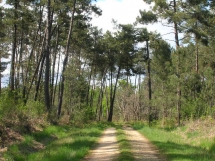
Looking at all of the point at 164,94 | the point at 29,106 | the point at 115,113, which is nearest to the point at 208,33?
the point at 164,94

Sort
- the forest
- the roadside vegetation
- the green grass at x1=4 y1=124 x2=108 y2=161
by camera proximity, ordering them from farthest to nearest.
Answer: the forest → the roadside vegetation → the green grass at x1=4 y1=124 x2=108 y2=161

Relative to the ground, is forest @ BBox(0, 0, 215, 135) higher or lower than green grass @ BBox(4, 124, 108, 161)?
higher

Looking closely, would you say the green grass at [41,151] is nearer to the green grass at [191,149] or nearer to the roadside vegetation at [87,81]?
the roadside vegetation at [87,81]

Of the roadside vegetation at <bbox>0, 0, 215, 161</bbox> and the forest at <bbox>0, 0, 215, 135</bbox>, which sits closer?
Answer: the roadside vegetation at <bbox>0, 0, 215, 161</bbox>

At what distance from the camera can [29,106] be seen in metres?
20.6

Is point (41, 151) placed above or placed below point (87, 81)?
below

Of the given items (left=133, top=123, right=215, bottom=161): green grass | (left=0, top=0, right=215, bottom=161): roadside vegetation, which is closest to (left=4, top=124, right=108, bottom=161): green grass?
(left=0, top=0, right=215, bottom=161): roadside vegetation

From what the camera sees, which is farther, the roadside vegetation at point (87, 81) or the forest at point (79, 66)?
the forest at point (79, 66)

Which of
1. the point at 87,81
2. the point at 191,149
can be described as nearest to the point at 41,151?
the point at 191,149

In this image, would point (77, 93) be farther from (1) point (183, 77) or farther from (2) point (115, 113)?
(2) point (115, 113)

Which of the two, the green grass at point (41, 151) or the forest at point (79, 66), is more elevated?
the forest at point (79, 66)

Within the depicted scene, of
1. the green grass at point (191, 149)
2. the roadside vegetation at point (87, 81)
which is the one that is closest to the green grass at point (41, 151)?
the roadside vegetation at point (87, 81)

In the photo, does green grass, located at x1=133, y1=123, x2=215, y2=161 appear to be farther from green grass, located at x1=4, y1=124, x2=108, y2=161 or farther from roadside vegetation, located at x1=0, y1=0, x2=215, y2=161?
green grass, located at x1=4, y1=124, x2=108, y2=161

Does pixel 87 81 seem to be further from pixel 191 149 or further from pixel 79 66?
pixel 191 149
